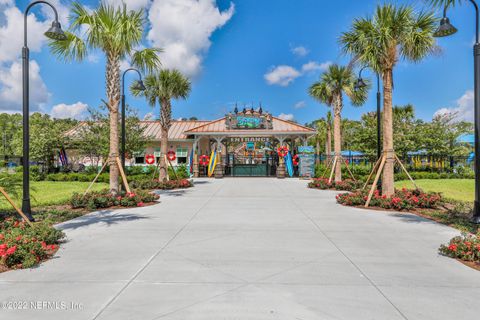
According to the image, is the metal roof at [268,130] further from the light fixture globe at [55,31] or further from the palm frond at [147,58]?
the light fixture globe at [55,31]

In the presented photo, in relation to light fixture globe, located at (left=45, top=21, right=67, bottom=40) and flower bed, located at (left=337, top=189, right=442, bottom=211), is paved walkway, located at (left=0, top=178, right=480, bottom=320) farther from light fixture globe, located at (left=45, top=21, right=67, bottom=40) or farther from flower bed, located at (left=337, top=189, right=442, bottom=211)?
light fixture globe, located at (left=45, top=21, right=67, bottom=40)

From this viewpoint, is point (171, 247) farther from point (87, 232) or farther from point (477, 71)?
point (477, 71)

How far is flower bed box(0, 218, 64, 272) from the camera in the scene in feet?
15.3

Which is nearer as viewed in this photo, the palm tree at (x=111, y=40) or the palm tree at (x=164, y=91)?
the palm tree at (x=111, y=40)

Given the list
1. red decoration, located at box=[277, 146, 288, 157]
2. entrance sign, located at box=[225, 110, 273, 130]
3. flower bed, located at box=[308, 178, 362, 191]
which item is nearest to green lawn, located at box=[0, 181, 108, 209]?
flower bed, located at box=[308, 178, 362, 191]

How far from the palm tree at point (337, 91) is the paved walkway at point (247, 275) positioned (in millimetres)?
10476

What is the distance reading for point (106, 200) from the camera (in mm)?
10672

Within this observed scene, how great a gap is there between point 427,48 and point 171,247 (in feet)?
Answer: 34.1

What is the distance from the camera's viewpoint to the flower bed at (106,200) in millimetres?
10492

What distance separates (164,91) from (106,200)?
924 centimetres

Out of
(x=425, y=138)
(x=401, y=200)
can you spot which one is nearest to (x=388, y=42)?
(x=401, y=200)

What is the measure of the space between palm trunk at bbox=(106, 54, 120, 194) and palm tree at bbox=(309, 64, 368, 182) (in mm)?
Answer: 11667

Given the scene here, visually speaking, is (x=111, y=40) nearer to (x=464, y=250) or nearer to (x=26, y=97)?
(x=26, y=97)

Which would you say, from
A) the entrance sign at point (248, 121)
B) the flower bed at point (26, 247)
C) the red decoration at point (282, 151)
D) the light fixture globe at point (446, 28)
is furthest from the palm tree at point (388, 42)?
the entrance sign at point (248, 121)
